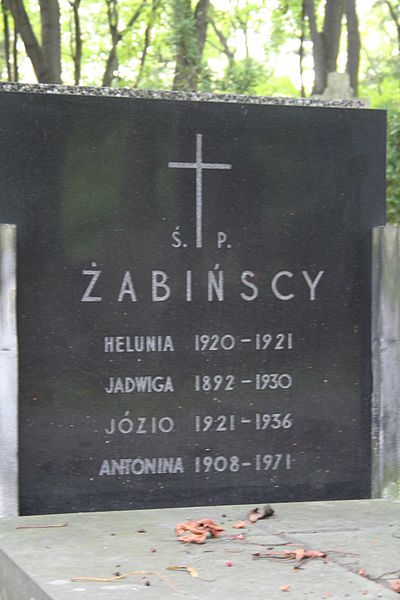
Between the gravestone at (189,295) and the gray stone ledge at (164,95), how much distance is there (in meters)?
0.02

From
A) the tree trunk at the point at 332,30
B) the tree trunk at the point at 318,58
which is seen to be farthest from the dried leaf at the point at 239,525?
the tree trunk at the point at 332,30

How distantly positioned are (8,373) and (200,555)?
1.35m

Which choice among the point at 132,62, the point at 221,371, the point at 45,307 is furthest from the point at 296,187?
the point at 132,62

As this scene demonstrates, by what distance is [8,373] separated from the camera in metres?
5.26

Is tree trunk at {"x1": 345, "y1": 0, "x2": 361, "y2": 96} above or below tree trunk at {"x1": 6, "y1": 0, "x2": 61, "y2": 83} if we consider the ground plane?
above

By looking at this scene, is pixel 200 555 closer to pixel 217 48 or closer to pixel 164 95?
pixel 164 95

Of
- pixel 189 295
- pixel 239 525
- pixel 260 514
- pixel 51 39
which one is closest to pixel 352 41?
pixel 51 39

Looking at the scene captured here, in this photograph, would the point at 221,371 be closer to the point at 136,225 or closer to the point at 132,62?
the point at 136,225

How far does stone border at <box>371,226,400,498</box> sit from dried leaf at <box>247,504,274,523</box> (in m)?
0.80

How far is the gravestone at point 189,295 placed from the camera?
17.8ft

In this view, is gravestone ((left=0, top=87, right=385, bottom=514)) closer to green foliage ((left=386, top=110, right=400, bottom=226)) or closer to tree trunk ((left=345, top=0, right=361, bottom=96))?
green foliage ((left=386, top=110, right=400, bottom=226))

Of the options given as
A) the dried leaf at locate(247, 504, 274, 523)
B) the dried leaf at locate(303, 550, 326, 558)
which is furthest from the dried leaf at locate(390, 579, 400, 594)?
the dried leaf at locate(247, 504, 274, 523)

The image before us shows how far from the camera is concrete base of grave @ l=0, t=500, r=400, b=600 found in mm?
4043

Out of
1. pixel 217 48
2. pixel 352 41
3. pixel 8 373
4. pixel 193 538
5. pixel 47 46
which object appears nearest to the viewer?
pixel 193 538
